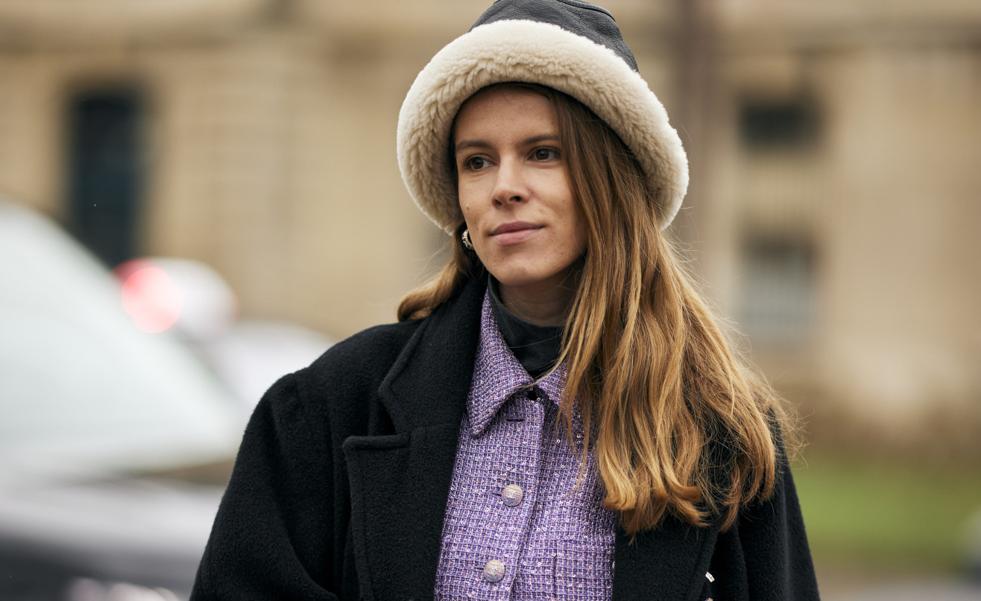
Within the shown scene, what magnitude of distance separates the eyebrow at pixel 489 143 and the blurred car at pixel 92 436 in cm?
118

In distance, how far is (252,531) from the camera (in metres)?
2.43

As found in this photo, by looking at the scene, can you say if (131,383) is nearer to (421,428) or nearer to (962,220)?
(421,428)

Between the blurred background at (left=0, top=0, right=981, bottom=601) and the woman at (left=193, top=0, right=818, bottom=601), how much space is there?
683 centimetres

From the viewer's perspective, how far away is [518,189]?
252 cm

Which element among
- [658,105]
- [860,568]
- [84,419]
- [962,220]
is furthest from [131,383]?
[962,220]

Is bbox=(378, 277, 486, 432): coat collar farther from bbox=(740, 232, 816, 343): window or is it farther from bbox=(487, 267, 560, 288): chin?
bbox=(740, 232, 816, 343): window

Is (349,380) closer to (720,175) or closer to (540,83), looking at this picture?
(540,83)

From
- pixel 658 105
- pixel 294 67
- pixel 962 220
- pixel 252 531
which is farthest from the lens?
pixel 294 67

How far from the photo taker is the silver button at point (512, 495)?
8.20 ft

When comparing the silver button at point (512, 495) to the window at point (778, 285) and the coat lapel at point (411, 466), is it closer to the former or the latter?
the coat lapel at point (411, 466)

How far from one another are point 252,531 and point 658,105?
1.06 metres

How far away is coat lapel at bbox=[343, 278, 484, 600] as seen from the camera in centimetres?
240

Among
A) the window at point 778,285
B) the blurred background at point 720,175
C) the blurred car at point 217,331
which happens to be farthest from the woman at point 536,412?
the window at point 778,285

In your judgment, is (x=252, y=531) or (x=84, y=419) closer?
(x=252, y=531)
